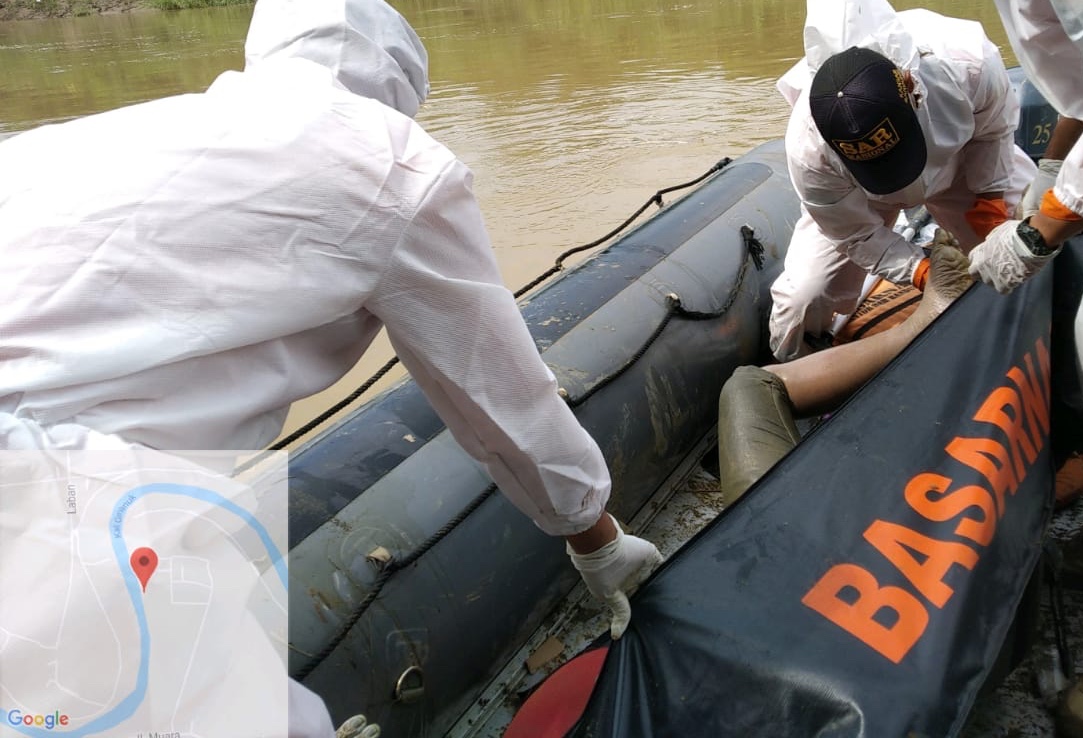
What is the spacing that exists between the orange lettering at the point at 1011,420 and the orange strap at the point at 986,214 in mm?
1141

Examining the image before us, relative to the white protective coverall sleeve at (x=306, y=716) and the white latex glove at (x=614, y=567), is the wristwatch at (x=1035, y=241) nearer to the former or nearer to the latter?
the white latex glove at (x=614, y=567)

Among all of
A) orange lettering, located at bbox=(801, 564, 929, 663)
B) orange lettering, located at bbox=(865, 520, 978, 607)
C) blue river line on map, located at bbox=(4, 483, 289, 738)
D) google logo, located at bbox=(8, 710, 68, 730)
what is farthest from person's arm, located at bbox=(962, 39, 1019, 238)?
google logo, located at bbox=(8, 710, 68, 730)

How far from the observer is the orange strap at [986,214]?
2.46 meters

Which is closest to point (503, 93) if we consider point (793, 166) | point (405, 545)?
point (793, 166)

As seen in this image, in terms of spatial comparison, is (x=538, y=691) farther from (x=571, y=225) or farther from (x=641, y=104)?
(x=641, y=104)

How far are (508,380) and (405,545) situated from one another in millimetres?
490

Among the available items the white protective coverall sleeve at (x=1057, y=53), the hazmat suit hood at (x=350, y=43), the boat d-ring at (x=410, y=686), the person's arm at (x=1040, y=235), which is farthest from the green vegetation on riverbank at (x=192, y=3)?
the boat d-ring at (x=410, y=686)

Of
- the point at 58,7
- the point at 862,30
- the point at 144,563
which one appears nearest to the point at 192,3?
the point at 58,7

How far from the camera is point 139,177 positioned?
854 mm

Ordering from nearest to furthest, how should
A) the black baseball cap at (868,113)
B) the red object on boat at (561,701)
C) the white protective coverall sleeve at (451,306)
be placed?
the white protective coverall sleeve at (451,306), the red object on boat at (561,701), the black baseball cap at (868,113)

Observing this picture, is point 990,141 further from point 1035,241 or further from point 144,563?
point 144,563

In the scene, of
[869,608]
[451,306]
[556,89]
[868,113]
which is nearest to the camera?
[451,306]

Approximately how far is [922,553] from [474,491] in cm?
77

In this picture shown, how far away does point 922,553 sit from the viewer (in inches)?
49.2
